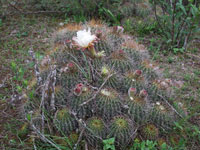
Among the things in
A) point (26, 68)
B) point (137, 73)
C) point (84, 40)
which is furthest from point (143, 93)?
point (26, 68)

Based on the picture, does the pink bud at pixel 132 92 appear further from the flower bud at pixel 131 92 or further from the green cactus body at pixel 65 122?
the green cactus body at pixel 65 122

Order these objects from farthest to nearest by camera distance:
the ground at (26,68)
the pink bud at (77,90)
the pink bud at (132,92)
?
1. the ground at (26,68)
2. the pink bud at (132,92)
3. the pink bud at (77,90)

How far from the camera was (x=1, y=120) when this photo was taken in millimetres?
2592

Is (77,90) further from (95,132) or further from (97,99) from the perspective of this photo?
(95,132)

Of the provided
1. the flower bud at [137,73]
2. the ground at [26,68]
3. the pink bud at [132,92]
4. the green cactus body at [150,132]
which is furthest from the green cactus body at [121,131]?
the ground at [26,68]

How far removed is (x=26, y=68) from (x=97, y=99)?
1850 millimetres

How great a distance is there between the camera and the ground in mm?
2512

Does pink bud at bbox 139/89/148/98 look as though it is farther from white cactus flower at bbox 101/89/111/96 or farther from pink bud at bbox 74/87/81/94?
pink bud at bbox 74/87/81/94

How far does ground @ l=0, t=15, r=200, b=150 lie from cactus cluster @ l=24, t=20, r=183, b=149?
359 millimetres

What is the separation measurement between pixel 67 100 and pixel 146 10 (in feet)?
11.4

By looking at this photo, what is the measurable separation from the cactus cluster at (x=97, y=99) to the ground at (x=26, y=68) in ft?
1.18

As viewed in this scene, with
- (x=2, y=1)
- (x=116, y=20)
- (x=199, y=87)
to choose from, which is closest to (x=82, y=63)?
(x=199, y=87)

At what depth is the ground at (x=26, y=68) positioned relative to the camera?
2512mm

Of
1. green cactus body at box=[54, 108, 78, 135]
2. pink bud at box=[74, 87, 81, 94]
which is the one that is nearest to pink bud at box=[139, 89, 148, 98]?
pink bud at box=[74, 87, 81, 94]
